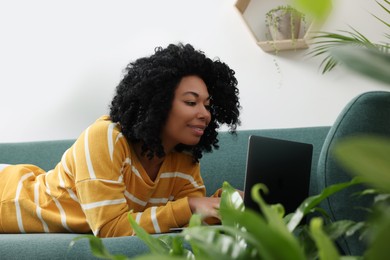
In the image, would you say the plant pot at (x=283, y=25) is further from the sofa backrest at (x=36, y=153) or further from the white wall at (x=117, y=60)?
the sofa backrest at (x=36, y=153)

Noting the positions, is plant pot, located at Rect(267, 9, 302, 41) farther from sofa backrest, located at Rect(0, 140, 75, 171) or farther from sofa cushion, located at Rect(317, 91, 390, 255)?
sofa cushion, located at Rect(317, 91, 390, 255)

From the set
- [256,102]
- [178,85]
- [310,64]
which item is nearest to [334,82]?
[310,64]

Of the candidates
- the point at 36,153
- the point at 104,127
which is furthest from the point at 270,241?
the point at 36,153

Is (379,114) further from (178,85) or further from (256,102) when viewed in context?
(256,102)

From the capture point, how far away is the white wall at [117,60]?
2477 mm

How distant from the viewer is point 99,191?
5.03 ft

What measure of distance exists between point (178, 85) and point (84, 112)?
3.90ft

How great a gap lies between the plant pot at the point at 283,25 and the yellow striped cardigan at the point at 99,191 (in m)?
0.89

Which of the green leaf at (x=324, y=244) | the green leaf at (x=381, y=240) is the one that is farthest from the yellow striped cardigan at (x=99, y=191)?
the green leaf at (x=381, y=240)

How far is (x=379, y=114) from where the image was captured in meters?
1.31

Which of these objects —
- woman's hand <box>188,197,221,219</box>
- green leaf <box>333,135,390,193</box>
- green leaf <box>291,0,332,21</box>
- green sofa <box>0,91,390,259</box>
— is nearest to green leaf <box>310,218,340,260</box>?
green leaf <box>333,135,390,193</box>

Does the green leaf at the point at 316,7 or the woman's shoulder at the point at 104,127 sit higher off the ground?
the green leaf at the point at 316,7

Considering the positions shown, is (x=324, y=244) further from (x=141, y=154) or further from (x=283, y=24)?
(x=283, y=24)

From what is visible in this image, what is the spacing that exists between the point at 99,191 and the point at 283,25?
1348 mm
